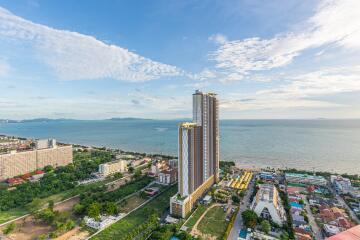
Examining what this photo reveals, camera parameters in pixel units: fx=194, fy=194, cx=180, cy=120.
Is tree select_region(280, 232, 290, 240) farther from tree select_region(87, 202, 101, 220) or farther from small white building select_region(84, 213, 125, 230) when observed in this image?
tree select_region(87, 202, 101, 220)

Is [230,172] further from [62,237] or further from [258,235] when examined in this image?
[62,237]

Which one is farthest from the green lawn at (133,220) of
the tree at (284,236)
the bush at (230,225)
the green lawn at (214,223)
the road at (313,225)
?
the road at (313,225)

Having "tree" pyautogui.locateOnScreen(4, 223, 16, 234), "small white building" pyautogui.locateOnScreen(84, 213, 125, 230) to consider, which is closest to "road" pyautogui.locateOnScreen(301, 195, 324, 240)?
"small white building" pyautogui.locateOnScreen(84, 213, 125, 230)

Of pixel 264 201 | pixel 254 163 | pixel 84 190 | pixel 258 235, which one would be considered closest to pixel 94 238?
pixel 84 190

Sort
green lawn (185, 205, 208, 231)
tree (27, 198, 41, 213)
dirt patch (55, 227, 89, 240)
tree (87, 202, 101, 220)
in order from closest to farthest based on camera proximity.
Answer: dirt patch (55, 227, 89, 240)
green lawn (185, 205, 208, 231)
tree (87, 202, 101, 220)
tree (27, 198, 41, 213)

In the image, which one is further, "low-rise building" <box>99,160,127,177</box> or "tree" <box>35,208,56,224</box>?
"low-rise building" <box>99,160,127,177</box>

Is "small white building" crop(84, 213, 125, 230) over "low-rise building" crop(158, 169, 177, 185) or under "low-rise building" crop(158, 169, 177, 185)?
under
